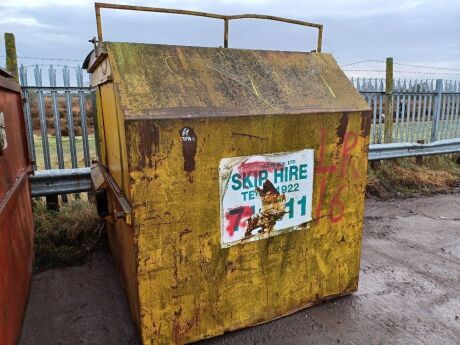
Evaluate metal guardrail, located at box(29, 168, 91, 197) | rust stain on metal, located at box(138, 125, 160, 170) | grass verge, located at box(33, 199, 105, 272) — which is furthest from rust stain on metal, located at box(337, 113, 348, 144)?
metal guardrail, located at box(29, 168, 91, 197)

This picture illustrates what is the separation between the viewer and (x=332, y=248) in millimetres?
2664

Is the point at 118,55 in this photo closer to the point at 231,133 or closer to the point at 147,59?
the point at 147,59

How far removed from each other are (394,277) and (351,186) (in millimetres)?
1151

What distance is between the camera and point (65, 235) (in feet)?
12.1

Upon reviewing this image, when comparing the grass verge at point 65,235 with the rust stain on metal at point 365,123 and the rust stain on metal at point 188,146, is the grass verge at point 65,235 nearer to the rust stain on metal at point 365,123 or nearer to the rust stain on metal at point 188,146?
the rust stain on metal at point 188,146

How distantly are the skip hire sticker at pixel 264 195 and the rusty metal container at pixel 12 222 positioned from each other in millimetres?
1258

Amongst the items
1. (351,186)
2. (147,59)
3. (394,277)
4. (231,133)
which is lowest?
(394,277)

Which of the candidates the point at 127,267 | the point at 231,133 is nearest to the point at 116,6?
the point at 231,133

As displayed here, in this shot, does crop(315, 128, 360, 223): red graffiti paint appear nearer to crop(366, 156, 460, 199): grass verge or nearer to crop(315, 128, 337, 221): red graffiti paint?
crop(315, 128, 337, 221): red graffiti paint

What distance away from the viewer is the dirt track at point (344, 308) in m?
2.46

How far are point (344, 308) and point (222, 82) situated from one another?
1.85 metres

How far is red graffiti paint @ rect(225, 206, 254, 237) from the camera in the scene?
2.22 m

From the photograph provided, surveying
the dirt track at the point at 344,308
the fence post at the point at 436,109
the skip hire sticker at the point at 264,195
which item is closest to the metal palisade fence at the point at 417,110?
the fence post at the point at 436,109

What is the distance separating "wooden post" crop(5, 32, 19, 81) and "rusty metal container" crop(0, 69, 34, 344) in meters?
1.12
